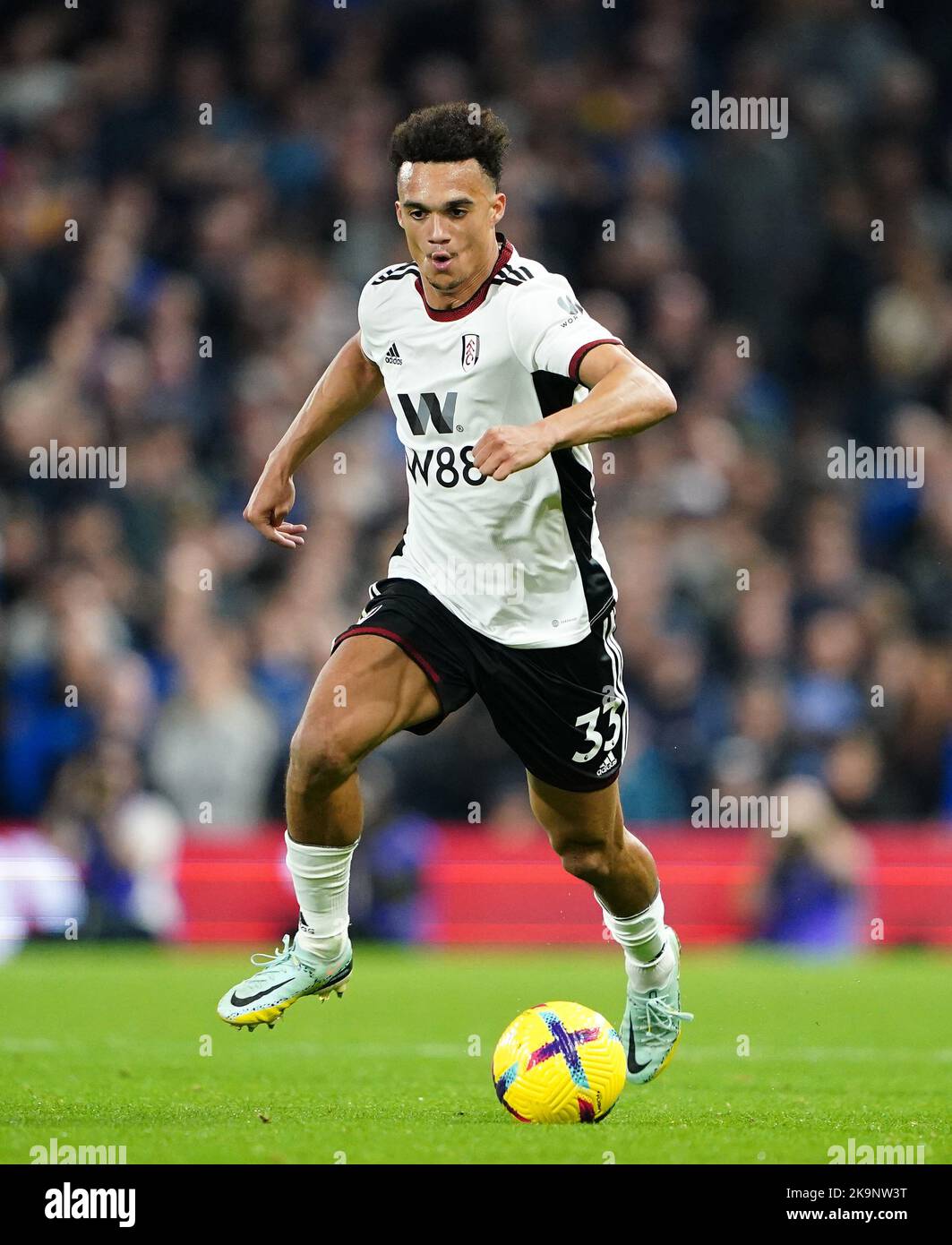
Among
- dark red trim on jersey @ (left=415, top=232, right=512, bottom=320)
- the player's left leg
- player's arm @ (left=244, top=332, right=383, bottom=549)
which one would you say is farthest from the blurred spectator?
dark red trim on jersey @ (left=415, top=232, right=512, bottom=320)

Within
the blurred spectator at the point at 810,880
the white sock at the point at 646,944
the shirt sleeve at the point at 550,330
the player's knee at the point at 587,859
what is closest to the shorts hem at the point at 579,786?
the player's knee at the point at 587,859

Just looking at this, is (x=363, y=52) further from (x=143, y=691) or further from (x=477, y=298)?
(x=477, y=298)

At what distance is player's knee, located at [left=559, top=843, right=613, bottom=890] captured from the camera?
637 cm

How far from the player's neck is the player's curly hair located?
0.74 feet

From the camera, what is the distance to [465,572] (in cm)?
616

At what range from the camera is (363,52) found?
1596 centimetres

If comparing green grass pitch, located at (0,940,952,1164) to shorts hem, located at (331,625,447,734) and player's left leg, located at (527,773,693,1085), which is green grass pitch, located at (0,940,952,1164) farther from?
shorts hem, located at (331,625,447,734)

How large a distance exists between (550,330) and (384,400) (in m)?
8.34

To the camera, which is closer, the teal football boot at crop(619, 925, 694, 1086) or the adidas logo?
the adidas logo

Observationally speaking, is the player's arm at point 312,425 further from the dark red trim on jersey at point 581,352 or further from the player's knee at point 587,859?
the player's knee at point 587,859

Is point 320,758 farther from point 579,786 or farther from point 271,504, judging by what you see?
point 271,504

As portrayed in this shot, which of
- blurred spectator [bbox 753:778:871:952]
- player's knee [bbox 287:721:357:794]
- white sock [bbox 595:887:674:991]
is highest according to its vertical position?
player's knee [bbox 287:721:357:794]

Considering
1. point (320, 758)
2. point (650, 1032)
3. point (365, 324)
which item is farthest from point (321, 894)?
point (365, 324)

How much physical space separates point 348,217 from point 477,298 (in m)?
9.22
